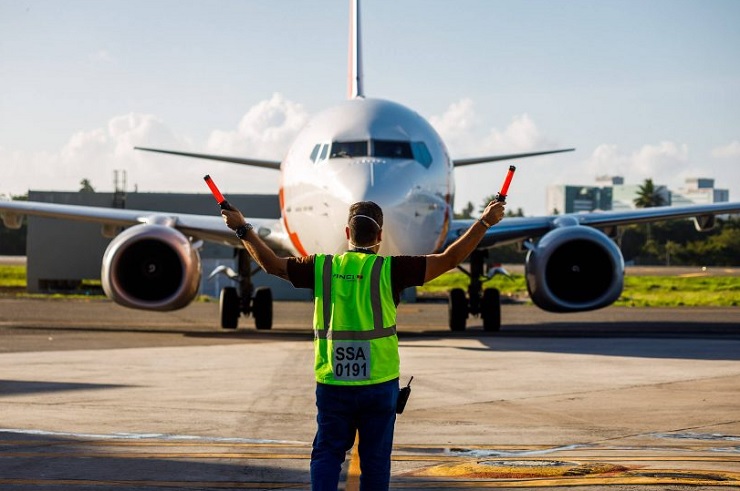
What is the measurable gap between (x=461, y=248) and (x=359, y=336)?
2.06 ft

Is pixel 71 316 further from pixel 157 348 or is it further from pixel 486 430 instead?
pixel 486 430

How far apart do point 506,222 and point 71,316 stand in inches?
423

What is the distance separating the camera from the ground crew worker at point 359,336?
532 cm

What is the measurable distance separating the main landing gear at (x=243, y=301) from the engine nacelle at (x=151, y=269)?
2057mm

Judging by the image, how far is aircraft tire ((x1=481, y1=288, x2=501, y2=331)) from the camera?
21.9 meters

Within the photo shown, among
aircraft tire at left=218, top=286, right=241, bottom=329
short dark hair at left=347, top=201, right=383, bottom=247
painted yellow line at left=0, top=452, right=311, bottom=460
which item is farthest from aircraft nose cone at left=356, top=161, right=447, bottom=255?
short dark hair at left=347, top=201, right=383, bottom=247

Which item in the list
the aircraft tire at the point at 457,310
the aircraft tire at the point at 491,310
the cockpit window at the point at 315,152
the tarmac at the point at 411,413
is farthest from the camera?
the aircraft tire at the point at 457,310

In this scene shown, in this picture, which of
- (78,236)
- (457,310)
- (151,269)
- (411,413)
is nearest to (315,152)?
(151,269)

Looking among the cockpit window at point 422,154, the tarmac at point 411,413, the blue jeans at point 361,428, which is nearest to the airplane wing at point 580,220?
the tarmac at point 411,413

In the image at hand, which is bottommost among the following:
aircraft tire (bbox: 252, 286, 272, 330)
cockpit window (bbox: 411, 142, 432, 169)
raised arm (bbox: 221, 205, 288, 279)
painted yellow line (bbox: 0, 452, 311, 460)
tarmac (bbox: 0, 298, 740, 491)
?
painted yellow line (bbox: 0, 452, 311, 460)

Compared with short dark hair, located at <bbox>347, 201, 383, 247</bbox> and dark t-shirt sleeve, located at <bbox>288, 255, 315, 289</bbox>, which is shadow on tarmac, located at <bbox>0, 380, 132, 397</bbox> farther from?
short dark hair, located at <bbox>347, 201, 383, 247</bbox>

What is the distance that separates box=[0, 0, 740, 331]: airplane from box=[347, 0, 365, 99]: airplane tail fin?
0.07m

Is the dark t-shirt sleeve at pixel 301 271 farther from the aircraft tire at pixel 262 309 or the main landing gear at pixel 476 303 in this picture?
the aircraft tire at pixel 262 309

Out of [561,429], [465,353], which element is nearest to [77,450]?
[561,429]
